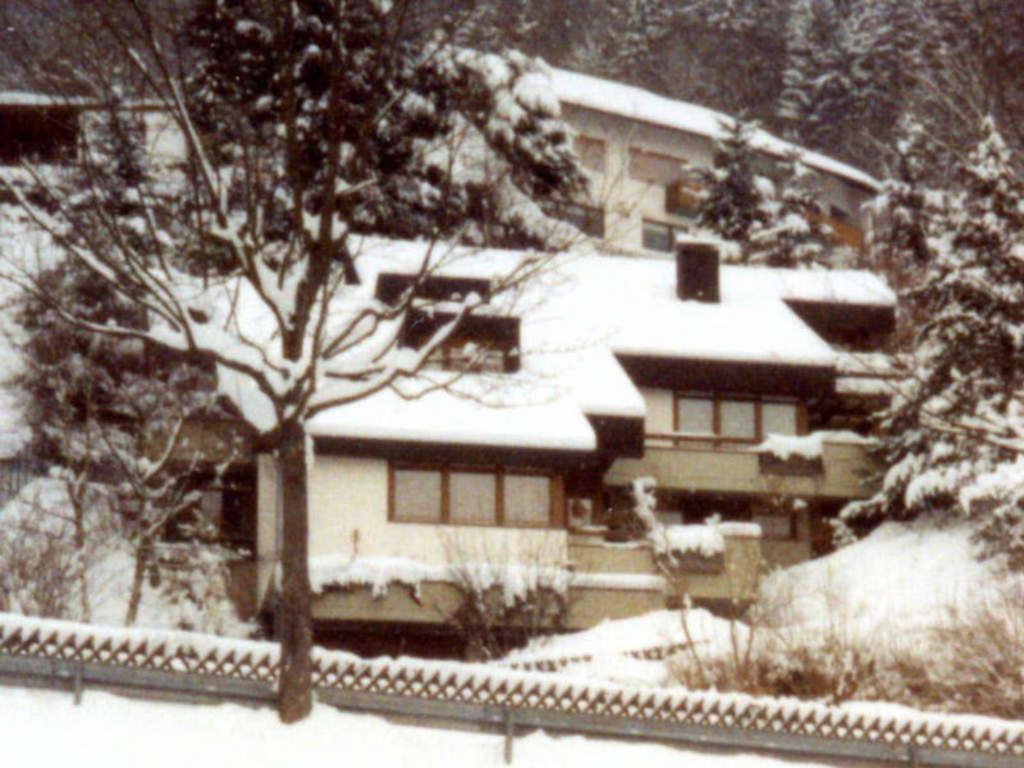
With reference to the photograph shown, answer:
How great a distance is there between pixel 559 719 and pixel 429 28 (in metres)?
7.79

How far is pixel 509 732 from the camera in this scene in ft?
52.9

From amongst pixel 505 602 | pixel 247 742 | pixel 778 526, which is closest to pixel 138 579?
pixel 505 602

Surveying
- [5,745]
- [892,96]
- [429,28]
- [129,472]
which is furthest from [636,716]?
[892,96]

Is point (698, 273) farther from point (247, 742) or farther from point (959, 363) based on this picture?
point (247, 742)

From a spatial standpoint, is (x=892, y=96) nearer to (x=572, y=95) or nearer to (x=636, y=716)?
(x=572, y=95)

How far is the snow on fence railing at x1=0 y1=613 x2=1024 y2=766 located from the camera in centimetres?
1636

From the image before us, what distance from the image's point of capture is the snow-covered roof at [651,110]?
186 feet

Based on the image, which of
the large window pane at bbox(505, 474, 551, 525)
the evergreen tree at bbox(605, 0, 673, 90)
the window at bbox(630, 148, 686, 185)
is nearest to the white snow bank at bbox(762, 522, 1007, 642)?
the large window pane at bbox(505, 474, 551, 525)

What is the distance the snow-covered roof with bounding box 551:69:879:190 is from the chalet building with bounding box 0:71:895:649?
17.5m

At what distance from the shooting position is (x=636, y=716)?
16812 millimetres

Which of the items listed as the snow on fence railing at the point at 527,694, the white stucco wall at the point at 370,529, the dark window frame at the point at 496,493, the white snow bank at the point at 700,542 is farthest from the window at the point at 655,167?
the snow on fence railing at the point at 527,694

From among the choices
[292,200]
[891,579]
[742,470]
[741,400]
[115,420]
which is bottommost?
[891,579]

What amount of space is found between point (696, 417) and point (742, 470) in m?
1.84

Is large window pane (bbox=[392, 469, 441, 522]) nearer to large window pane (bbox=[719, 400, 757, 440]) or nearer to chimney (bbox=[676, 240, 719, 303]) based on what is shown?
large window pane (bbox=[719, 400, 757, 440])
